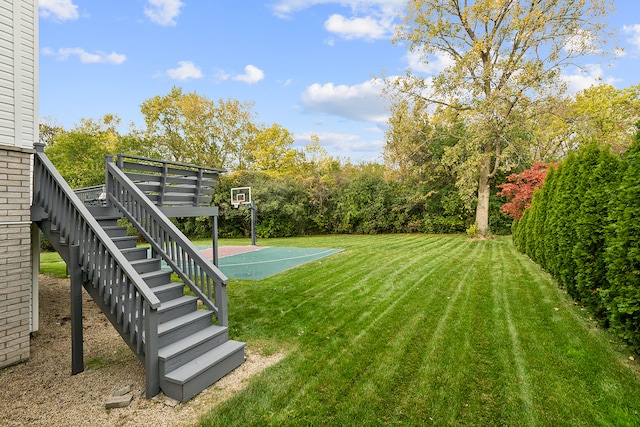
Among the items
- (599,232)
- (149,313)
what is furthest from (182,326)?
(599,232)

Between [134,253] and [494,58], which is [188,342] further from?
[494,58]

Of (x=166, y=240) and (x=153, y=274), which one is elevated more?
(x=166, y=240)

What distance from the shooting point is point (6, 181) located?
11.3 ft

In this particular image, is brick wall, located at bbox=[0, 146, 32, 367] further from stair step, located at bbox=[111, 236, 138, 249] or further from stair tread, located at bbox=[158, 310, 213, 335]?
stair tread, located at bbox=[158, 310, 213, 335]

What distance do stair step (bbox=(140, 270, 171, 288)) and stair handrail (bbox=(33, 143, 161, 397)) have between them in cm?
48

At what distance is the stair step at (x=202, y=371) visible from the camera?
267 centimetres

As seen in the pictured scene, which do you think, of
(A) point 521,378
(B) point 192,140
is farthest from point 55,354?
(B) point 192,140

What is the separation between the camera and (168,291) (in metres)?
3.72

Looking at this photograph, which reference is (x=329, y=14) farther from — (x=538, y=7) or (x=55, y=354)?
(x=55, y=354)

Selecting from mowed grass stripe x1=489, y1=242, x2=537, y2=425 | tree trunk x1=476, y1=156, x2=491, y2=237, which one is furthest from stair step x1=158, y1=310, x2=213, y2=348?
tree trunk x1=476, y1=156, x2=491, y2=237

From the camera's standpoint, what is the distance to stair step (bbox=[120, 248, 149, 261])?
397cm

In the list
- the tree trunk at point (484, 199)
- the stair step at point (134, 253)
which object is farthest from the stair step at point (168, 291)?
the tree trunk at point (484, 199)

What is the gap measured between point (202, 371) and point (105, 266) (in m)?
1.43

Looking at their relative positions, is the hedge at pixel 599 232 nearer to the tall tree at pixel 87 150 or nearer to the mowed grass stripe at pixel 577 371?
the mowed grass stripe at pixel 577 371
